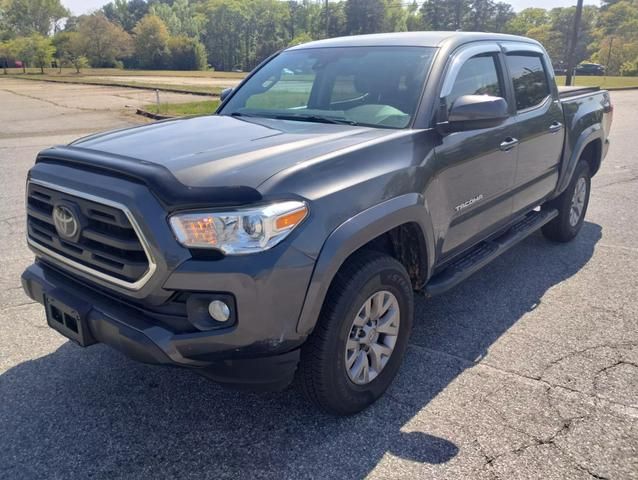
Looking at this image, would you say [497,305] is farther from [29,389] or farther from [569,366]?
[29,389]

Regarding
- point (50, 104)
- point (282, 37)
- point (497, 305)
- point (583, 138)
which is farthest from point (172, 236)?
point (282, 37)

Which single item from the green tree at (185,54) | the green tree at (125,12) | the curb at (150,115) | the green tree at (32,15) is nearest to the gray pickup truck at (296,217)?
the curb at (150,115)

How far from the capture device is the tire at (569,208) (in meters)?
5.36

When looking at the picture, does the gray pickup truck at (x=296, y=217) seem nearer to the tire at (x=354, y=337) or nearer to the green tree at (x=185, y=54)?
the tire at (x=354, y=337)

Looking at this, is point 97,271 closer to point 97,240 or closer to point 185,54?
point 97,240

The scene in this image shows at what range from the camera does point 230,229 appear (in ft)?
7.55

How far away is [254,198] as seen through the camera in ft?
7.58

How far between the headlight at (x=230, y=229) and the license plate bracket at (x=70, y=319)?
685mm

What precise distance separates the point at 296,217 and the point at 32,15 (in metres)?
102

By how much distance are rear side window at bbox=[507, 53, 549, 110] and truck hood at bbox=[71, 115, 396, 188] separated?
5.63ft

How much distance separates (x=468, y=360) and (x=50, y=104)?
2257 centimetres

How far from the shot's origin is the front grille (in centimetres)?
240

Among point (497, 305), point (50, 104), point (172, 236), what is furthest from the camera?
point (50, 104)

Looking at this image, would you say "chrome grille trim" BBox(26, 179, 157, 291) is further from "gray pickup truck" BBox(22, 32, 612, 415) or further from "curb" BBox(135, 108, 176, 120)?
"curb" BBox(135, 108, 176, 120)
